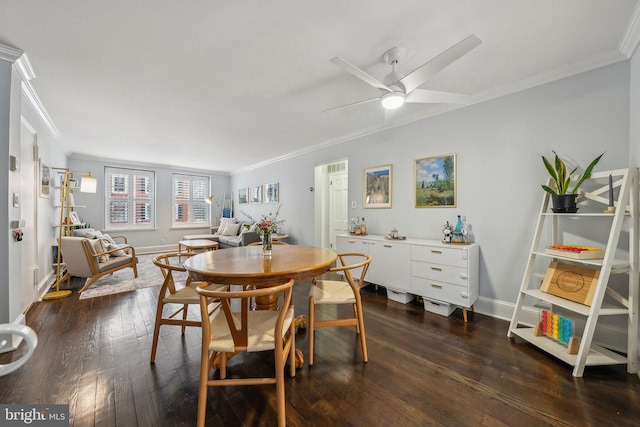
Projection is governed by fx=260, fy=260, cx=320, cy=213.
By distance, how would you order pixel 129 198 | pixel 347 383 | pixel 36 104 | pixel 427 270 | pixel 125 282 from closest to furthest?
pixel 347 383, pixel 427 270, pixel 36 104, pixel 125 282, pixel 129 198

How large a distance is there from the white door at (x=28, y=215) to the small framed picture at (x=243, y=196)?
4.35 meters

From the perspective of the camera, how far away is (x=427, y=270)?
2957 mm

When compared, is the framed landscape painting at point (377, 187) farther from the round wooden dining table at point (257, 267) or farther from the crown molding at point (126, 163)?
the crown molding at point (126, 163)

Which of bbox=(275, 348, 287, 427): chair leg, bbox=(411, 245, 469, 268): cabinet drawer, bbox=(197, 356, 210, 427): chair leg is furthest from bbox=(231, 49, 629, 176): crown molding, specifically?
bbox=(197, 356, 210, 427): chair leg

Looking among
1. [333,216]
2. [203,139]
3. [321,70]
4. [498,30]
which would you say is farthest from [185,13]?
[333,216]

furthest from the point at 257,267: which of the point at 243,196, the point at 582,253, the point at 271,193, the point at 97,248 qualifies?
the point at 243,196

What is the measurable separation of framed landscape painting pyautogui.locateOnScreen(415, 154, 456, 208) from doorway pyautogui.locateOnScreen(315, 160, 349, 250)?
1.85 meters

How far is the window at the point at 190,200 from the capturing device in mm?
7469

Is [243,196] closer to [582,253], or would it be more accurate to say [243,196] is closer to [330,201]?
[330,201]

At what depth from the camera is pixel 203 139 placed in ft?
15.2

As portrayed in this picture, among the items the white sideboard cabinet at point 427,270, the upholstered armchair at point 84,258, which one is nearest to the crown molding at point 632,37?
the white sideboard cabinet at point 427,270

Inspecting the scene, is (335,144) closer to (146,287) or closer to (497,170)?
(497,170)

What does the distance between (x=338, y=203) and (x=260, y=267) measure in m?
3.59

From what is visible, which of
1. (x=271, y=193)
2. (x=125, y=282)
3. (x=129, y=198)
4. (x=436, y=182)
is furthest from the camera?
(x=129, y=198)
